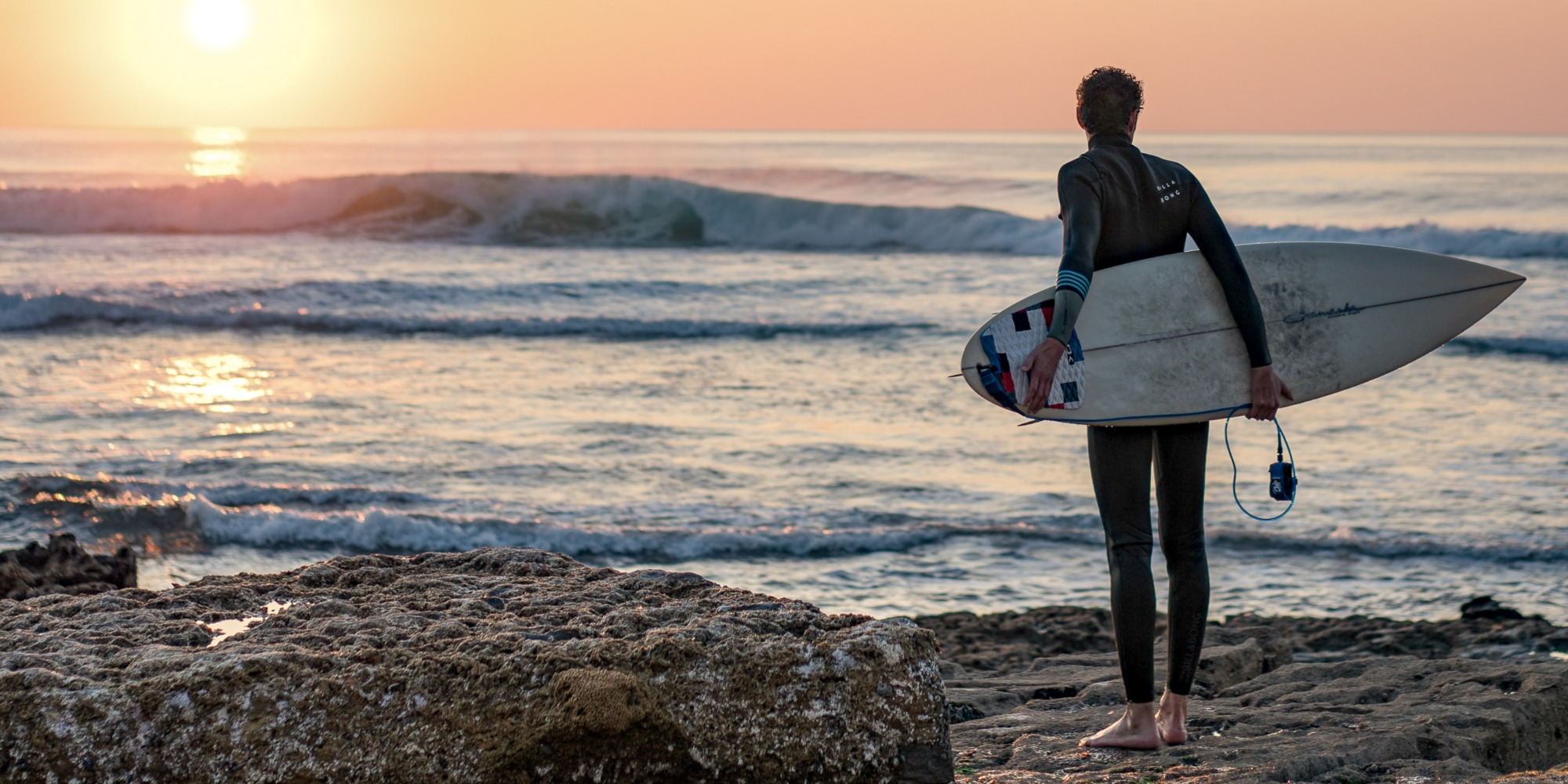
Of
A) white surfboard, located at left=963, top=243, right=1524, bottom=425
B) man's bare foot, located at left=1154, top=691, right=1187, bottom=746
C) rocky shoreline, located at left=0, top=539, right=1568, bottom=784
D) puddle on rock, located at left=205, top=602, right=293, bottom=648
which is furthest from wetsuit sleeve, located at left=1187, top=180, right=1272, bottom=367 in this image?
puddle on rock, located at left=205, top=602, right=293, bottom=648

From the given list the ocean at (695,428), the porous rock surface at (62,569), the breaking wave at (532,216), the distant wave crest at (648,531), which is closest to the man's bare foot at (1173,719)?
the ocean at (695,428)

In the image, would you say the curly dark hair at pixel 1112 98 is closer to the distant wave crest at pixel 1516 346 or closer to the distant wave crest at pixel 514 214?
the distant wave crest at pixel 1516 346

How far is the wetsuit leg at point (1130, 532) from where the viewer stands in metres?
2.97

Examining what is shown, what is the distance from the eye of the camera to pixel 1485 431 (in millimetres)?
9203

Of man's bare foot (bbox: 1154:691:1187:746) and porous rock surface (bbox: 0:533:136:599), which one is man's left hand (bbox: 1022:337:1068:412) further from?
porous rock surface (bbox: 0:533:136:599)

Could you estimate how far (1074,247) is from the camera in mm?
2893

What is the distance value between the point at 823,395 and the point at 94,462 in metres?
5.60

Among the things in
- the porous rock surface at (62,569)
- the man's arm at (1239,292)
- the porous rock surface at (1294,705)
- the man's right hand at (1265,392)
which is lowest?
the porous rock surface at (62,569)

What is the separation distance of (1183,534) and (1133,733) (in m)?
0.50

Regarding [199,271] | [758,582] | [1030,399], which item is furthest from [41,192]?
[1030,399]

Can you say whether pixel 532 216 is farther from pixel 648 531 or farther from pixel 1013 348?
pixel 1013 348

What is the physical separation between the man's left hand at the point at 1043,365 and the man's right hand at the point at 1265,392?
1.72ft

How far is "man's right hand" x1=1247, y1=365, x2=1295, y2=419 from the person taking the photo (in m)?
3.06

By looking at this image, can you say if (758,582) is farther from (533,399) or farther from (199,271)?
(199,271)
